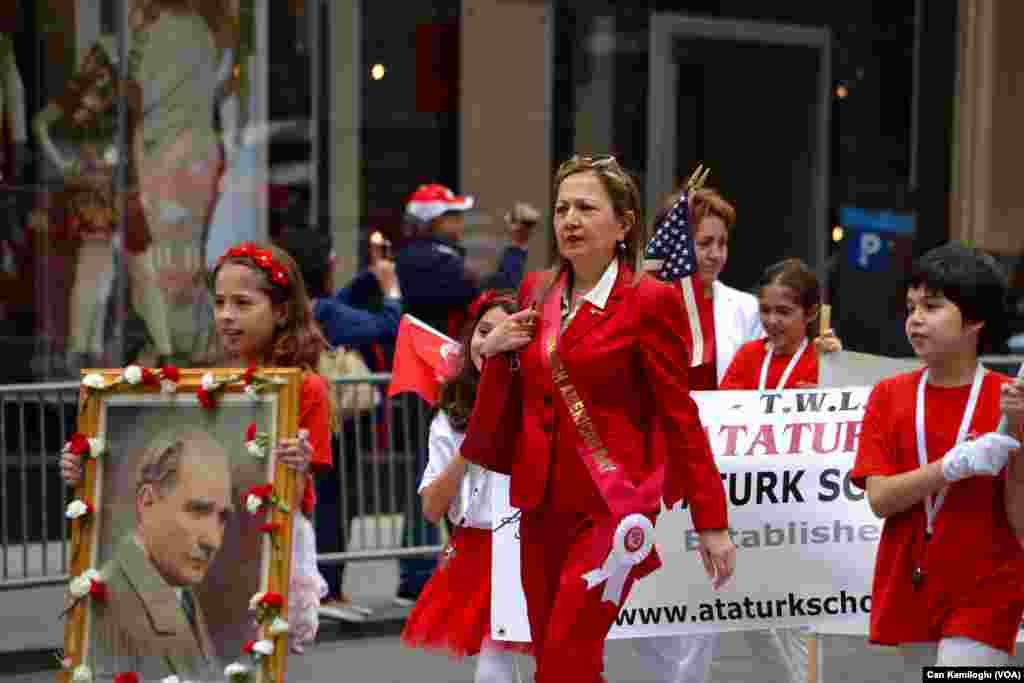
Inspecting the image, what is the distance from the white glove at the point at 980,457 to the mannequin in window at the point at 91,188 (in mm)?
8107

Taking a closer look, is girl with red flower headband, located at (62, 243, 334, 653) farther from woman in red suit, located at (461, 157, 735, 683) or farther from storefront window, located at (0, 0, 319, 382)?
storefront window, located at (0, 0, 319, 382)

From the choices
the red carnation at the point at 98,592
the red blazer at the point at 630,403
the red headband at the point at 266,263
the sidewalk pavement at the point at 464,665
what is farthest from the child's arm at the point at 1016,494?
the sidewalk pavement at the point at 464,665

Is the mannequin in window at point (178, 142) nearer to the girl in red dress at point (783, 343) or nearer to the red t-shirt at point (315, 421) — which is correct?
the girl in red dress at point (783, 343)

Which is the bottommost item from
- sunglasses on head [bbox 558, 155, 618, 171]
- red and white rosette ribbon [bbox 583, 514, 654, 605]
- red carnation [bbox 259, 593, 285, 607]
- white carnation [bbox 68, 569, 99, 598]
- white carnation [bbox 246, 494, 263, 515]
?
red carnation [bbox 259, 593, 285, 607]

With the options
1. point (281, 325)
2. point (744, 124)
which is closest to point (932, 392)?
point (281, 325)

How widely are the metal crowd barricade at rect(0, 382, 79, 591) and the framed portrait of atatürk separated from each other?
3.65 m

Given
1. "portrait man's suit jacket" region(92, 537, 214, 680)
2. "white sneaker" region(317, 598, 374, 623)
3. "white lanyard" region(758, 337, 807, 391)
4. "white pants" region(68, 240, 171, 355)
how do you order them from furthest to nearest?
"white pants" region(68, 240, 171, 355) → "white sneaker" region(317, 598, 374, 623) → "white lanyard" region(758, 337, 807, 391) → "portrait man's suit jacket" region(92, 537, 214, 680)

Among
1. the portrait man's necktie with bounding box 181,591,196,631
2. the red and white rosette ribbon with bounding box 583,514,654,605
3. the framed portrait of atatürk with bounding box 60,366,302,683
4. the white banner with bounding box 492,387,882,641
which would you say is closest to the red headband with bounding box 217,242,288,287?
the framed portrait of atatürk with bounding box 60,366,302,683

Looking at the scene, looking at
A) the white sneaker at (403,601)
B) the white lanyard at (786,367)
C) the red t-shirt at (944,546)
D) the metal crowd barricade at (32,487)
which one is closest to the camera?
the red t-shirt at (944,546)

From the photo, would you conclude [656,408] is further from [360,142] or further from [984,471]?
[360,142]

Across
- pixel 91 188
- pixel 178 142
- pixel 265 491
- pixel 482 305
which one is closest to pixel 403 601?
pixel 91 188

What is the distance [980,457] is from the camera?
5.36m

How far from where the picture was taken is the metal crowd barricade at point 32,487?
9.10 meters

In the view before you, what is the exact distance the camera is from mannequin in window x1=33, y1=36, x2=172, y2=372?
12.3m
